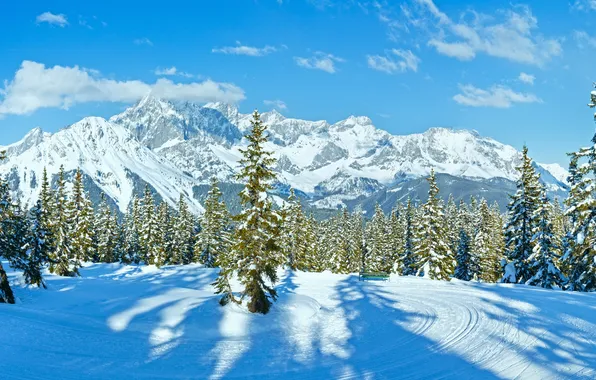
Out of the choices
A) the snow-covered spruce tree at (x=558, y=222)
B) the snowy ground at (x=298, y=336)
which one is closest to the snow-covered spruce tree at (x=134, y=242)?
the snowy ground at (x=298, y=336)

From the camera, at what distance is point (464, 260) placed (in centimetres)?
5328

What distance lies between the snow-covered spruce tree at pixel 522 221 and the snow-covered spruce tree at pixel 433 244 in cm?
531

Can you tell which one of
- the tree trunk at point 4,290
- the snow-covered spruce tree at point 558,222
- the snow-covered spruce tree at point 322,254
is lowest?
the snow-covered spruce tree at point 322,254

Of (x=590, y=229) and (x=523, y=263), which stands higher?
(x=590, y=229)

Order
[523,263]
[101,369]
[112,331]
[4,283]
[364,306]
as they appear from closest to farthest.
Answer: [101,369], [112,331], [4,283], [364,306], [523,263]

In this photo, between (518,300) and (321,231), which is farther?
(321,231)

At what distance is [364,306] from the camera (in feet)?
76.9

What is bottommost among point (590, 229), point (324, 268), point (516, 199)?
point (324, 268)

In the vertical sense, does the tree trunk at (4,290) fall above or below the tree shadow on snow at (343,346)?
above

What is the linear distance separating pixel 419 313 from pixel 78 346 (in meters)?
14.2

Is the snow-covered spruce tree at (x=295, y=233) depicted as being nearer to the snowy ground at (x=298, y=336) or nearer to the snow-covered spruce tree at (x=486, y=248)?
the snow-covered spruce tree at (x=486, y=248)

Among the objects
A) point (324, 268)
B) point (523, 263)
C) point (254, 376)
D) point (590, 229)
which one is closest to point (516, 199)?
point (523, 263)

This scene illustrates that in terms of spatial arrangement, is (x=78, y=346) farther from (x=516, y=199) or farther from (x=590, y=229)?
(x=516, y=199)

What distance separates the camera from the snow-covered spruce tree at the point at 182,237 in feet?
216
